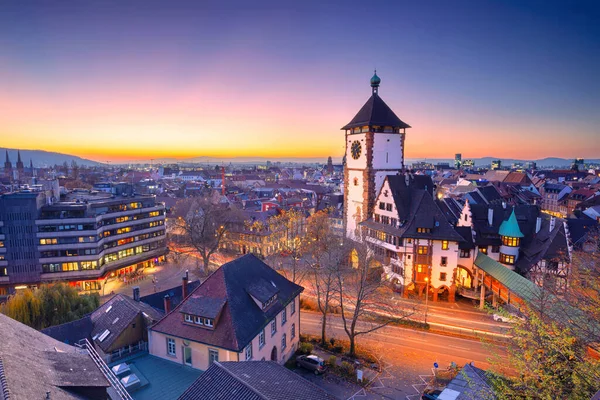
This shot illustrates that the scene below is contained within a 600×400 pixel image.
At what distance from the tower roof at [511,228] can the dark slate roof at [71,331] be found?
56059 mm

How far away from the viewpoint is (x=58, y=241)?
6806 cm

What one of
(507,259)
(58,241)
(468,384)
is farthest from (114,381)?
(58,241)

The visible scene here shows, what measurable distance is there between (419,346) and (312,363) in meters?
14.1

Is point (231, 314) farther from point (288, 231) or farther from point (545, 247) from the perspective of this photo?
point (288, 231)

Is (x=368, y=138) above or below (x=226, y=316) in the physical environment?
above

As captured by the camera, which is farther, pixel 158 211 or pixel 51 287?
pixel 158 211

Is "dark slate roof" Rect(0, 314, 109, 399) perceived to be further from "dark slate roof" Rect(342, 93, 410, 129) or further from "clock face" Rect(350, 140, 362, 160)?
"dark slate roof" Rect(342, 93, 410, 129)

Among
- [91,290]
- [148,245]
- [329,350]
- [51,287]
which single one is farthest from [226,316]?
[148,245]

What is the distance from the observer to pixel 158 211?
86.6 m

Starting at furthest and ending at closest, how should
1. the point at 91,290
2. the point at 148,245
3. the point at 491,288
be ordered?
the point at 148,245, the point at 91,290, the point at 491,288

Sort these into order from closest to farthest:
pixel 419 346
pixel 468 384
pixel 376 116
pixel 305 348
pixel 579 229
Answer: pixel 468 384
pixel 305 348
pixel 419 346
pixel 579 229
pixel 376 116

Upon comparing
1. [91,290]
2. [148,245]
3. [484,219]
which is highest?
[484,219]

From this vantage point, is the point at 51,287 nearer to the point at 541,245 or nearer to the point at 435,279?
the point at 435,279

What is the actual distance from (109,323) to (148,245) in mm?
52107
